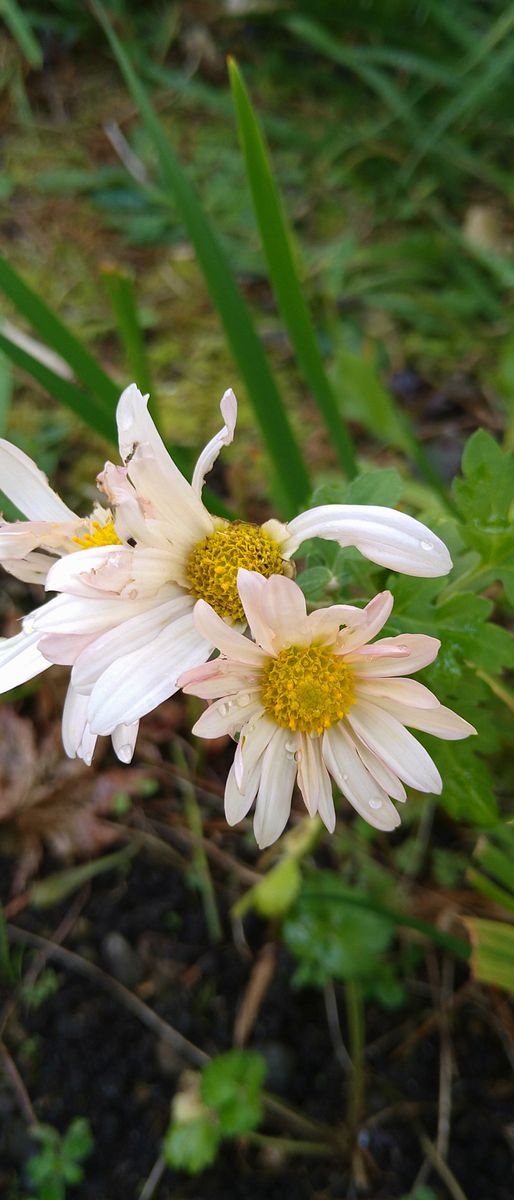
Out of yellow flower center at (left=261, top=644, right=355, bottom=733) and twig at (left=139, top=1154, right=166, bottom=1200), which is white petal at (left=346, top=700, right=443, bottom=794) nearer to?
yellow flower center at (left=261, top=644, right=355, bottom=733)

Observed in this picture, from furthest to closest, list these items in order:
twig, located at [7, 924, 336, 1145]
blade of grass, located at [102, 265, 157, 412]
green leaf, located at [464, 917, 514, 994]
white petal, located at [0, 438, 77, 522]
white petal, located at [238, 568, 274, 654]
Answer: twig, located at [7, 924, 336, 1145]
blade of grass, located at [102, 265, 157, 412]
green leaf, located at [464, 917, 514, 994]
white petal, located at [0, 438, 77, 522]
white petal, located at [238, 568, 274, 654]

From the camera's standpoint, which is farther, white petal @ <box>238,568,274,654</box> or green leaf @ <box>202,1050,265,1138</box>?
green leaf @ <box>202,1050,265,1138</box>

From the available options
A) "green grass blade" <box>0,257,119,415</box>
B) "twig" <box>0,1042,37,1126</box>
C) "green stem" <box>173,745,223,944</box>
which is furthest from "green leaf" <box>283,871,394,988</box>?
"green grass blade" <box>0,257,119,415</box>

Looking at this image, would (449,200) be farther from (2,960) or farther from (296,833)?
(2,960)

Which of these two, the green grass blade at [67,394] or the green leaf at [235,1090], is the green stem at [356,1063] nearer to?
the green leaf at [235,1090]

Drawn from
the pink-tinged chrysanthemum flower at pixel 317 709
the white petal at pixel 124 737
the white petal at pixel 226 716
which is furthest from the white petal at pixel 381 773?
the white petal at pixel 124 737

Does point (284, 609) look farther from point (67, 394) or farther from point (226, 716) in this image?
point (67, 394)

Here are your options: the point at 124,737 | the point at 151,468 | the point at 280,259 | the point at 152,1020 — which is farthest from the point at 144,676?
the point at 152,1020
